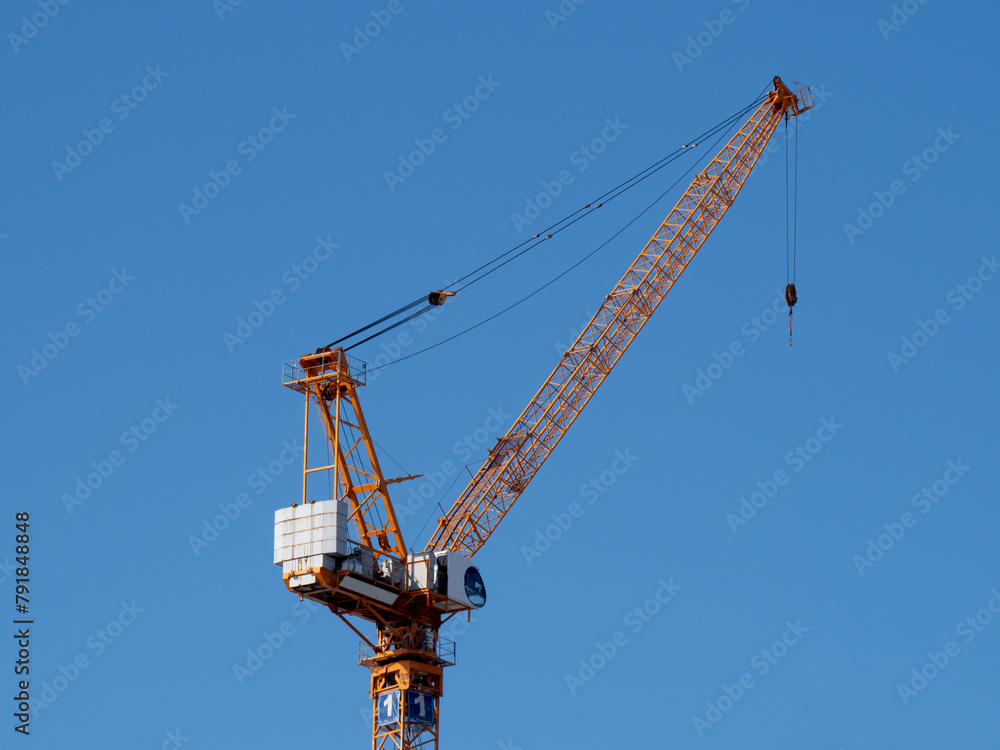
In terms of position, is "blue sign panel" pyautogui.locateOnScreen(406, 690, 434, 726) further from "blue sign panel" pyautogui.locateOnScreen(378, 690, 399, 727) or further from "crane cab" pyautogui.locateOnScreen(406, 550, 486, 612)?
"crane cab" pyautogui.locateOnScreen(406, 550, 486, 612)

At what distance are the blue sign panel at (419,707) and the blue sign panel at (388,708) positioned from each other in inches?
33.8

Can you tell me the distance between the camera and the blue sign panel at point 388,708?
114938 mm

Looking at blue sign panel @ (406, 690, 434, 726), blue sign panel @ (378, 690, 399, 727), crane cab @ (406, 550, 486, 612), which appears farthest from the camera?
crane cab @ (406, 550, 486, 612)

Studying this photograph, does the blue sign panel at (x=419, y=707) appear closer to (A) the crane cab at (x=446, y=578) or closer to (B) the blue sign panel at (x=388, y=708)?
(B) the blue sign panel at (x=388, y=708)

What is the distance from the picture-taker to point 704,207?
5054 inches

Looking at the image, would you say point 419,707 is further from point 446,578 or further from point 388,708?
point 446,578

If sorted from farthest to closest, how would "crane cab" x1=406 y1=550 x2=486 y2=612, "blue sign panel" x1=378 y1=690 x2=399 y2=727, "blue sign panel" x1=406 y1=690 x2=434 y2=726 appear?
"crane cab" x1=406 y1=550 x2=486 y2=612 < "blue sign panel" x1=378 y1=690 x2=399 y2=727 < "blue sign panel" x1=406 y1=690 x2=434 y2=726

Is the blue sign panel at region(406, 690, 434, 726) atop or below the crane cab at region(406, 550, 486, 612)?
below

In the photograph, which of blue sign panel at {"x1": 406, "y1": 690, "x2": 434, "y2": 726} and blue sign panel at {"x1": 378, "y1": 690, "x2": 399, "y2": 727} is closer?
blue sign panel at {"x1": 406, "y1": 690, "x2": 434, "y2": 726}

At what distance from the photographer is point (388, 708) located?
116 metres

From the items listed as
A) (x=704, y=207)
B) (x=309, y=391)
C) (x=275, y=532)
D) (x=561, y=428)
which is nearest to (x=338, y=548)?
(x=275, y=532)

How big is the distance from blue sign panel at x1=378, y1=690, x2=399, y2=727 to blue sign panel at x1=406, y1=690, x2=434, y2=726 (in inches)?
33.8

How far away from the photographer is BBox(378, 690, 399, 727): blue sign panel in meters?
115

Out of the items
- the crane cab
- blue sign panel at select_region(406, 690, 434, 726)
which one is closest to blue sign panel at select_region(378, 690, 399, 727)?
blue sign panel at select_region(406, 690, 434, 726)
